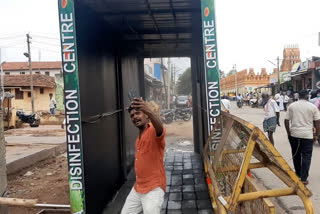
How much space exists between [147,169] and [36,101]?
97.7ft

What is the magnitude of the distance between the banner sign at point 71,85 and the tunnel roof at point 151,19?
808 millimetres

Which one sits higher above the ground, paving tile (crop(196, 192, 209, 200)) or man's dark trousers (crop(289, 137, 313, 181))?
man's dark trousers (crop(289, 137, 313, 181))

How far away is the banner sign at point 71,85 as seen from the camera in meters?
3.16

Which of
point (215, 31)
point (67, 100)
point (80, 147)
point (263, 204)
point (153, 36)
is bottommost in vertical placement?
point (263, 204)

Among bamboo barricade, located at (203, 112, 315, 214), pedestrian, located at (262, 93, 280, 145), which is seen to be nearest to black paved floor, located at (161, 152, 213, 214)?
bamboo barricade, located at (203, 112, 315, 214)

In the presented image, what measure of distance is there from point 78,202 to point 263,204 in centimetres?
211

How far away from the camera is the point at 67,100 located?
3184 mm

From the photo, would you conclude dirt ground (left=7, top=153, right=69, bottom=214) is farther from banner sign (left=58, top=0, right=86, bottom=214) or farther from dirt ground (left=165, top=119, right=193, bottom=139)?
dirt ground (left=165, top=119, right=193, bottom=139)

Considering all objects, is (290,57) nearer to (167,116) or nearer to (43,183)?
(167,116)

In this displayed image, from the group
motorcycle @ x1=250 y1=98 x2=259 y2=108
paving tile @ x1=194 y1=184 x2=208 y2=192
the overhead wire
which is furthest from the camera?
motorcycle @ x1=250 y1=98 x2=259 y2=108

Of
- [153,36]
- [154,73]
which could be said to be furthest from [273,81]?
[153,36]

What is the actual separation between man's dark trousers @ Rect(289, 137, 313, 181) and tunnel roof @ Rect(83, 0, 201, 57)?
9.85ft

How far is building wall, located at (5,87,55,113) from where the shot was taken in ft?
90.3

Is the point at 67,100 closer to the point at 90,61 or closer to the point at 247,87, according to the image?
the point at 90,61
